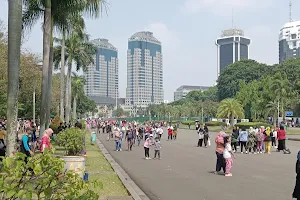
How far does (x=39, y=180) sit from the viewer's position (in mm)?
3408

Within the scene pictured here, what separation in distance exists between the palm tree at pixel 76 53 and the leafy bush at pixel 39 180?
39037 millimetres

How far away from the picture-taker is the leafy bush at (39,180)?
3.15 m

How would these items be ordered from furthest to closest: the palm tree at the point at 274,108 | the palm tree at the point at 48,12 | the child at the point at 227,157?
the palm tree at the point at 274,108 → the palm tree at the point at 48,12 → the child at the point at 227,157

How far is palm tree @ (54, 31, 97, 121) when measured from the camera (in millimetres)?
42875

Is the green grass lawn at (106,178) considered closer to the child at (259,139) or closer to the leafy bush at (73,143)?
the leafy bush at (73,143)

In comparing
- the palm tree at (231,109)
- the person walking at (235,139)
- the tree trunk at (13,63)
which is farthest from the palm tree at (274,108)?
the tree trunk at (13,63)

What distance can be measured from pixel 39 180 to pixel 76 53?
42.6 meters

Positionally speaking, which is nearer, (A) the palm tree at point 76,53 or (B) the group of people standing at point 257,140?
(B) the group of people standing at point 257,140

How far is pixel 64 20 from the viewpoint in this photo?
2022cm

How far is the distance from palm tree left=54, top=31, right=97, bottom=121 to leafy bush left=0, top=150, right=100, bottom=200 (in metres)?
39.0

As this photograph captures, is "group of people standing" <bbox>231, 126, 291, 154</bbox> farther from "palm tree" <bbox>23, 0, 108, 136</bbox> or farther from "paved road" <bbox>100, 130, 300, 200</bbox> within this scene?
"palm tree" <bbox>23, 0, 108, 136</bbox>

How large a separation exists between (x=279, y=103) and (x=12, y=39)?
202 feet

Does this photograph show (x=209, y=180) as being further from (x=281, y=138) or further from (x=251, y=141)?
(x=281, y=138)

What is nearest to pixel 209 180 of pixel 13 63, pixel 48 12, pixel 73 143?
pixel 73 143
